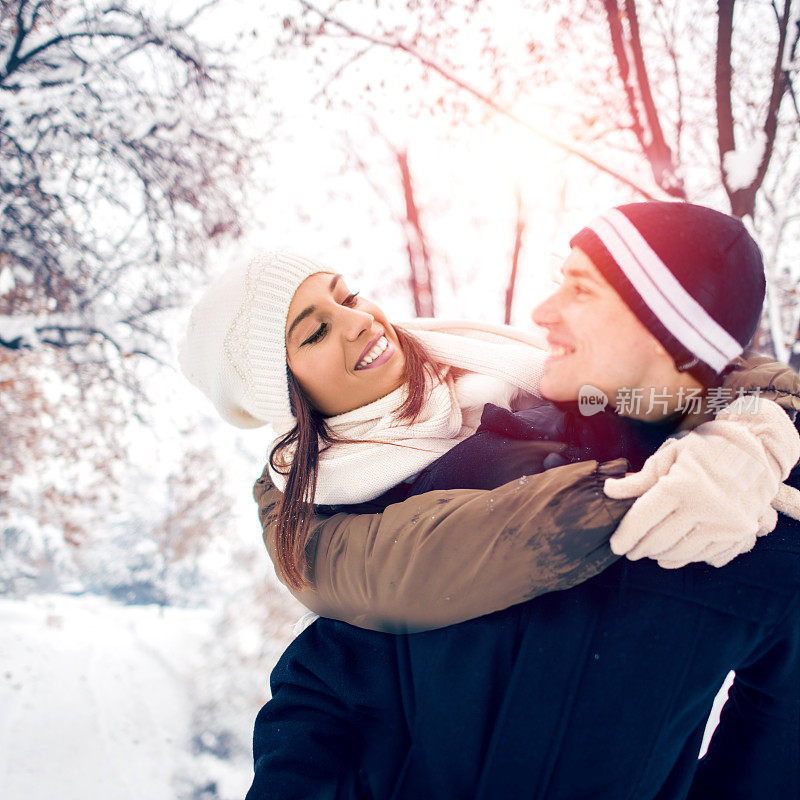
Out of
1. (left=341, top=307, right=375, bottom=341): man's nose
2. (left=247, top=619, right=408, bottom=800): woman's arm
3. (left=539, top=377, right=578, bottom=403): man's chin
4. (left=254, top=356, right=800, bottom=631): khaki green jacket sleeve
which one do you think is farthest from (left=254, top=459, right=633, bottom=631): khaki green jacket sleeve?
(left=341, top=307, right=375, bottom=341): man's nose

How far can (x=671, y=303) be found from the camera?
48.8 inches

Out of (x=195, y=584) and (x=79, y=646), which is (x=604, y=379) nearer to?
(x=79, y=646)

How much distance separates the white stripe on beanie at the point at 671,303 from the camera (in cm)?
124

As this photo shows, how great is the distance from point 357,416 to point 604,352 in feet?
2.90

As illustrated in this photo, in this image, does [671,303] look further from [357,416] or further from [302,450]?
[302,450]

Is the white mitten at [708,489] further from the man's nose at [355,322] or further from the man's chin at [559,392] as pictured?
the man's nose at [355,322]

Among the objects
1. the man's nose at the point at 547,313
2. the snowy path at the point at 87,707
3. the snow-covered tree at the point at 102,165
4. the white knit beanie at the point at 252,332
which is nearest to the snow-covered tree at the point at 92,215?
the snow-covered tree at the point at 102,165

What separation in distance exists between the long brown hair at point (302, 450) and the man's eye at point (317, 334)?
131 mm

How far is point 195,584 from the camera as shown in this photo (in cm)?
1473

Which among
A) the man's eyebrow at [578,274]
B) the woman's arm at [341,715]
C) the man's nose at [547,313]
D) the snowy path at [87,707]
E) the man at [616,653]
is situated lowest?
the snowy path at [87,707]

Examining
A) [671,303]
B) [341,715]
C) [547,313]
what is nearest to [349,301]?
[547,313]

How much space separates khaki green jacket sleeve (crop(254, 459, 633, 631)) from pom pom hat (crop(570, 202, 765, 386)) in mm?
449

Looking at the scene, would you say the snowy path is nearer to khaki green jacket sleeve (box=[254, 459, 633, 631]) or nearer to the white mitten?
khaki green jacket sleeve (box=[254, 459, 633, 631])

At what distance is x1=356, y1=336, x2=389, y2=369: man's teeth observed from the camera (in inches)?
69.0
